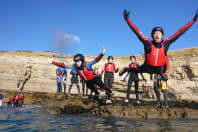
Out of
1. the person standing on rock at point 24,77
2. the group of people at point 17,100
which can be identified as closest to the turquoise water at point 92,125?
the group of people at point 17,100

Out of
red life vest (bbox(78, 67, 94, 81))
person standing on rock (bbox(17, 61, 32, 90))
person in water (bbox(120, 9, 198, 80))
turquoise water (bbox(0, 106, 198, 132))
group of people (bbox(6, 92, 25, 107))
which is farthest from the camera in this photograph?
person standing on rock (bbox(17, 61, 32, 90))

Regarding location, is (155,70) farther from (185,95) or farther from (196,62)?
(196,62)

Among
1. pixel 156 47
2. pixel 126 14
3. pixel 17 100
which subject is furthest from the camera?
pixel 17 100

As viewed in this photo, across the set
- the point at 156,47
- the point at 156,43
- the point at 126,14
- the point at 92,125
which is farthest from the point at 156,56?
the point at 92,125

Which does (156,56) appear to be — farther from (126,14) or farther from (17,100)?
(17,100)

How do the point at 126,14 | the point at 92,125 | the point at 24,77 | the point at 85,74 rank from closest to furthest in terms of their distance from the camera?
the point at 92,125, the point at 126,14, the point at 85,74, the point at 24,77

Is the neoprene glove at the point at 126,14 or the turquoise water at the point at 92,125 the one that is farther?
the neoprene glove at the point at 126,14

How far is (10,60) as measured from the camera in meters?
22.0

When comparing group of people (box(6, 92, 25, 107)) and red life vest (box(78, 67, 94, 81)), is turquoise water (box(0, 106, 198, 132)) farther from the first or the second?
group of people (box(6, 92, 25, 107))

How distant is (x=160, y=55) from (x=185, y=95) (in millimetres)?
11716

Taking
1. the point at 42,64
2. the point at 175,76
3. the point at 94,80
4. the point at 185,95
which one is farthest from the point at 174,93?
the point at 42,64

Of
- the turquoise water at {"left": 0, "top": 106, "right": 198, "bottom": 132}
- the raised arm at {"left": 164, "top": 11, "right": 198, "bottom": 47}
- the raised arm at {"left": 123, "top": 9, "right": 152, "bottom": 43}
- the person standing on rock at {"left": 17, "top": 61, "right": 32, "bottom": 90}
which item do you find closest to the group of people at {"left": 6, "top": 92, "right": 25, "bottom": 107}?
the turquoise water at {"left": 0, "top": 106, "right": 198, "bottom": 132}

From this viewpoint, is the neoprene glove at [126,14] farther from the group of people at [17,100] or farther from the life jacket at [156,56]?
the group of people at [17,100]

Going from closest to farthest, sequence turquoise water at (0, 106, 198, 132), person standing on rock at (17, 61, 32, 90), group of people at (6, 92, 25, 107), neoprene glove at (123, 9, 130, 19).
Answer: turquoise water at (0, 106, 198, 132) → neoprene glove at (123, 9, 130, 19) → group of people at (6, 92, 25, 107) → person standing on rock at (17, 61, 32, 90)
